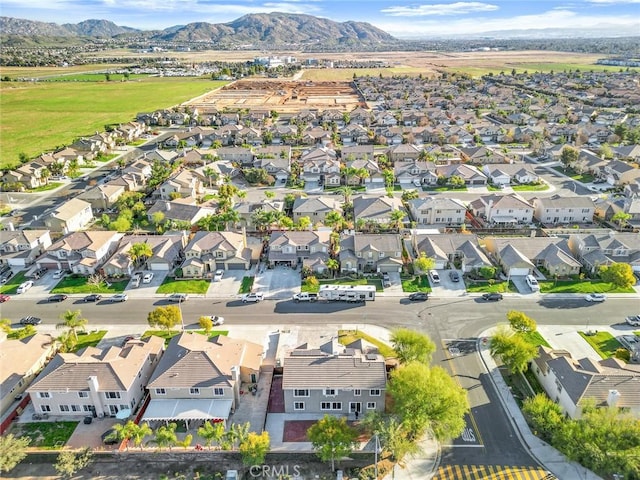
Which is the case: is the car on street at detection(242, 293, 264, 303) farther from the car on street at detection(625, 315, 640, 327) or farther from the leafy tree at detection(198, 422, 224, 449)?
the car on street at detection(625, 315, 640, 327)

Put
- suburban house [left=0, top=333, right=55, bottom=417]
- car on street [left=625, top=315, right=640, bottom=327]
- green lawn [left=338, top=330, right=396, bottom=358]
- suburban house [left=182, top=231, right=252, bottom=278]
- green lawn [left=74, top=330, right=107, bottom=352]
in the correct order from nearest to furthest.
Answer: suburban house [left=0, top=333, right=55, bottom=417] → green lawn [left=338, top=330, right=396, bottom=358] → green lawn [left=74, top=330, right=107, bottom=352] → car on street [left=625, top=315, right=640, bottom=327] → suburban house [left=182, top=231, right=252, bottom=278]

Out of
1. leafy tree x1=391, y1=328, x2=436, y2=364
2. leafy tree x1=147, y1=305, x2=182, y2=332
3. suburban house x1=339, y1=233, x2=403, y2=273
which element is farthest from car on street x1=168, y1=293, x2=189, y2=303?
leafy tree x1=391, y1=328, x2=436, y2=364

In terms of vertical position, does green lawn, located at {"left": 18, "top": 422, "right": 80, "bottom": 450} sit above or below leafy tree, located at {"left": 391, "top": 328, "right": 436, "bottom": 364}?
below

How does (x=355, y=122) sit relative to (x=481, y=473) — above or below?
above

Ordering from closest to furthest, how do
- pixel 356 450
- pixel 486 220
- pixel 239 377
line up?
pixel 356 450
pixel 239 377
pixel 486 220

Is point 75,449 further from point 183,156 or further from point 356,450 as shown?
Result: point 183,156

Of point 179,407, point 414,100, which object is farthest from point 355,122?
point 179,407
